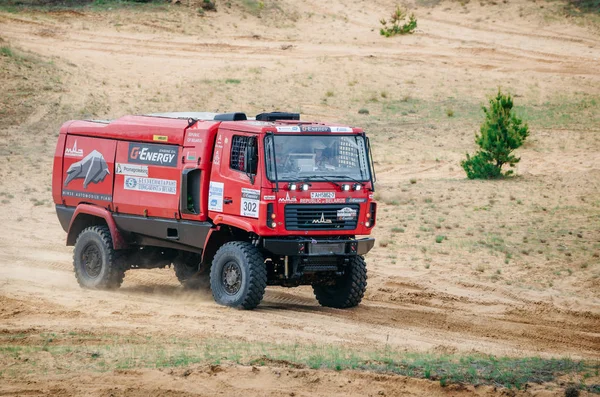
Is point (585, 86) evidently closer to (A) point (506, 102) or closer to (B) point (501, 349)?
(A) point (506, 102)

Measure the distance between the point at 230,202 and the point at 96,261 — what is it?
371cm

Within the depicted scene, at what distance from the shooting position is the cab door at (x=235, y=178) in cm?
1619

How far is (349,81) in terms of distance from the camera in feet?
137

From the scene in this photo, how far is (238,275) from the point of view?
1664 centimetres

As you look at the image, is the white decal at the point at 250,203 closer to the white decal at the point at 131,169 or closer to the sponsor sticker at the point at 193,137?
the sponsor sticker at the point at 193,137

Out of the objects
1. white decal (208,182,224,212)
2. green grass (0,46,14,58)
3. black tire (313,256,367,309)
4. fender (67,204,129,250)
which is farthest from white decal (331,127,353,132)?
green grass (0,46,14,58)

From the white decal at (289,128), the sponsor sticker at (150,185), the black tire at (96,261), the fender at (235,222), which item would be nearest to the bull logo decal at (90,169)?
the sponsor sticker at (150,185)

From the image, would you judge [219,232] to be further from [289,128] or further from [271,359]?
[271,359]

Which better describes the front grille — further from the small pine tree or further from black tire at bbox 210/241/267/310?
the small pine tree

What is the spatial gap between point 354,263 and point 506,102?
14.5m

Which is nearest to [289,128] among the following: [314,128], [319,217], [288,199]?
[314,128]

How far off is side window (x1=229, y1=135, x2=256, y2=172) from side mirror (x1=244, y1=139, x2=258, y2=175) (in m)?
0.03

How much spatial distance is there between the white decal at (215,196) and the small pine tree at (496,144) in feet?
45.8

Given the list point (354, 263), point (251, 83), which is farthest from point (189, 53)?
point (354, 263)
